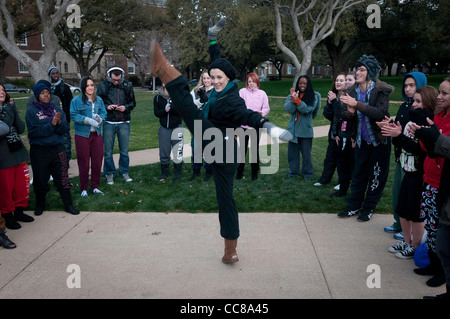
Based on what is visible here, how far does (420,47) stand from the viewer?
38.7 m

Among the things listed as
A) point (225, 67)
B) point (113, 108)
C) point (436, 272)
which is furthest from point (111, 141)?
point (436, 272)

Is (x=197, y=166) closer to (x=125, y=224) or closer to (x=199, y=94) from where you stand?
(x=199, y=94)

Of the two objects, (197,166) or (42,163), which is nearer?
(42,163)

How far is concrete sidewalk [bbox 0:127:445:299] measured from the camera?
11.7ft

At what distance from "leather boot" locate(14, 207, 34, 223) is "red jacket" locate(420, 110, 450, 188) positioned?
196 inches

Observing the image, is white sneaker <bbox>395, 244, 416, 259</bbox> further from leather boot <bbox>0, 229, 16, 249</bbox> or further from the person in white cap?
the person in white cap

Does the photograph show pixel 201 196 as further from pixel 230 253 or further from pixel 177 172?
pixel 230 253

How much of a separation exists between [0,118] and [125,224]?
6.79 ft

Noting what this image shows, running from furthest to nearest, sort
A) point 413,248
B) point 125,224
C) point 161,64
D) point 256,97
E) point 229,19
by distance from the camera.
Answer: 1. point 229,19
2. point 256,97
3. point 125,224
4. point 413,248
5. point 161,64

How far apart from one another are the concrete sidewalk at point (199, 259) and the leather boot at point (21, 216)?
9cm

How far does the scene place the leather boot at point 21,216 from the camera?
543 cm

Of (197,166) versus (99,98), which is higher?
(99,98)

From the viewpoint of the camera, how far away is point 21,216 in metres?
5.43

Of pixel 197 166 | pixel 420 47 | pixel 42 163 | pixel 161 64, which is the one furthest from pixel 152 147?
pixel 420 47
